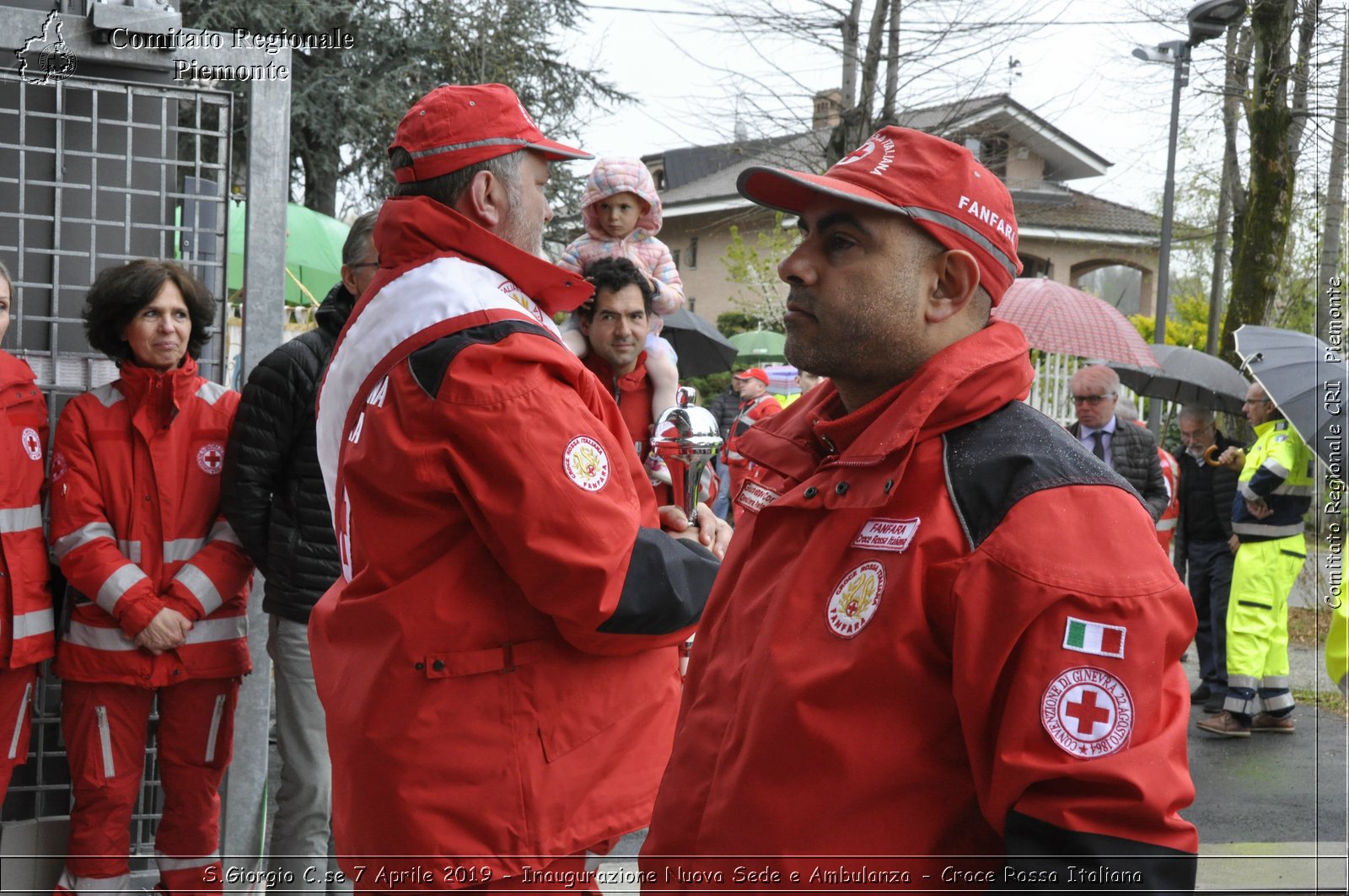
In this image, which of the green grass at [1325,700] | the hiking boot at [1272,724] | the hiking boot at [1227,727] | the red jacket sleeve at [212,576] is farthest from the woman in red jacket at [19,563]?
the green grass at [1325,700]

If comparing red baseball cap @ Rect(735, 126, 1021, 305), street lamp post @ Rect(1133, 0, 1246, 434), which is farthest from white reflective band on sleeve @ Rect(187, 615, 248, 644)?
street lamp post @ Rect(1133, 0, 1246, 434)

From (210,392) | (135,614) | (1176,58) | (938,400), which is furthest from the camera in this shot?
(1176,58)

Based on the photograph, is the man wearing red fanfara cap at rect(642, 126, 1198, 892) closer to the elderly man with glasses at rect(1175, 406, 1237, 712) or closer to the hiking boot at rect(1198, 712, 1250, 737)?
the hiking boot at rect(1198, 712, 1250, 737)

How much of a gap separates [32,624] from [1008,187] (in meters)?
16.3

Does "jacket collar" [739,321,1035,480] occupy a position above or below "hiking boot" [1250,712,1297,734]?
above

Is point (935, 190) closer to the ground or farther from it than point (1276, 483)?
farther from it

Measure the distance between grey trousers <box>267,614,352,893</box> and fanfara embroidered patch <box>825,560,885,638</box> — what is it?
3106 mm

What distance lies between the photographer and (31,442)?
14.4ft

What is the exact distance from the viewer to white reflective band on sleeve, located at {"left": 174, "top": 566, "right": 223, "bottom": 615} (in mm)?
4359

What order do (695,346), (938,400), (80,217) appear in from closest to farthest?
(938,400)
(80,217)
(695,346)

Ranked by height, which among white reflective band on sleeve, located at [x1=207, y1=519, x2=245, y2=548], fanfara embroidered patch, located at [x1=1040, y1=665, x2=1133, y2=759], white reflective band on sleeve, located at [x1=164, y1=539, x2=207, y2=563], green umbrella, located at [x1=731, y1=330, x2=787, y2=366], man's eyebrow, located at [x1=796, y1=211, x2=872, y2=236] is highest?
green umbrella, located at [x1=731, y1=330, x2=787, y2=366]

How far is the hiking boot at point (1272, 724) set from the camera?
29.0 ft

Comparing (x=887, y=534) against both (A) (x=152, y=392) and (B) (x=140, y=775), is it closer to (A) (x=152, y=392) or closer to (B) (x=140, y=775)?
(A) (x=152, y=392)

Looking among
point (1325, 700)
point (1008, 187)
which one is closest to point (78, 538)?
point (1325, 700)
